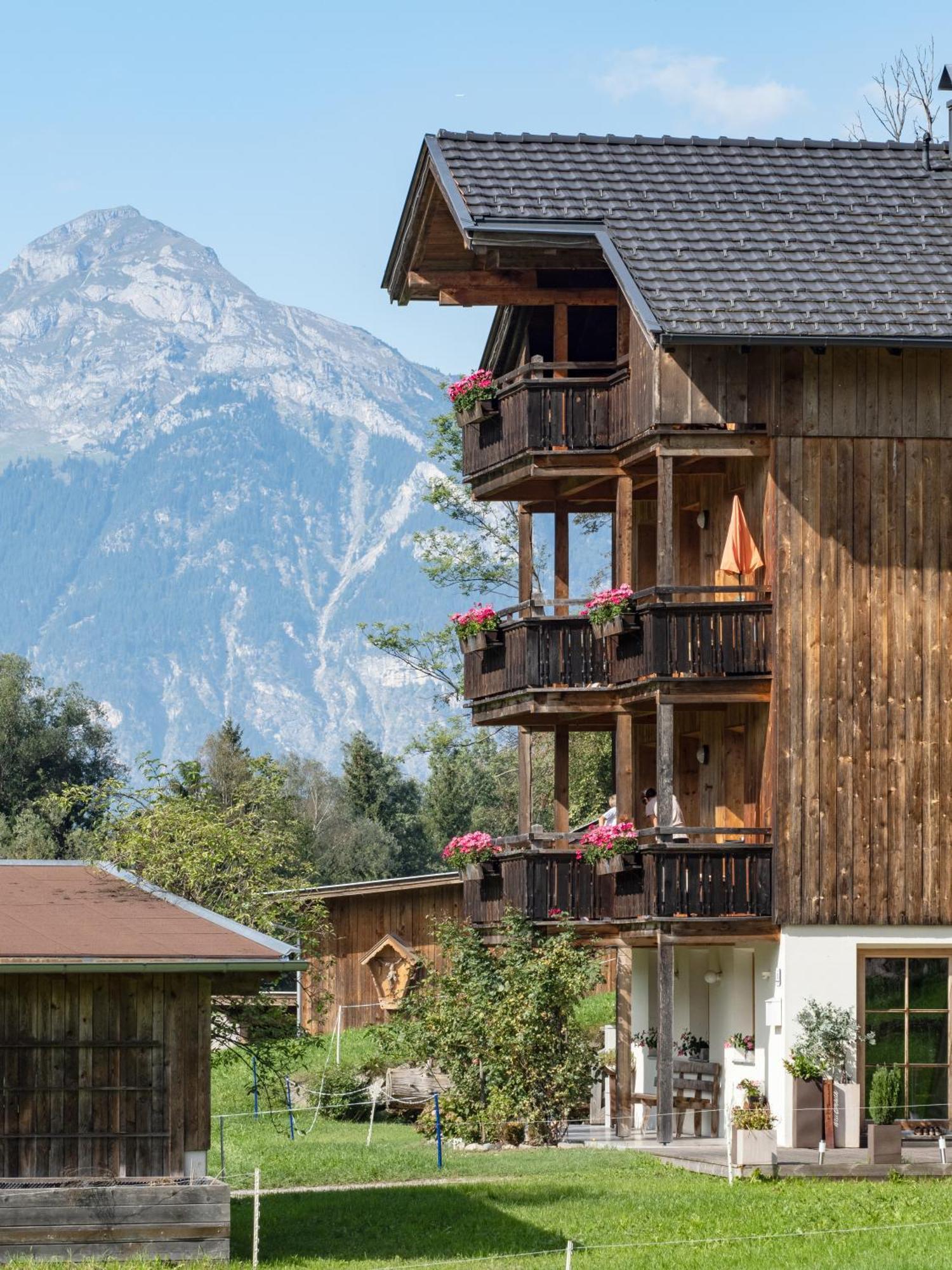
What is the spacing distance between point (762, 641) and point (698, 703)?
1.27 metres

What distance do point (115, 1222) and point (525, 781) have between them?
51.5 ft

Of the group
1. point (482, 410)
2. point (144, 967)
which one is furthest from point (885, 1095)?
point (144, 967)

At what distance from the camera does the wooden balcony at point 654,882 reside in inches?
1181

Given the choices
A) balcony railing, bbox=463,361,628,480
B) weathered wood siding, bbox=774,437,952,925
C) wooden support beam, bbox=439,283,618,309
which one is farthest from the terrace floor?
wooden support beam, bbox=439,283,618,309

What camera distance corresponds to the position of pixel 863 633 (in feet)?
99.3

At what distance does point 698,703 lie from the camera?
102 feet

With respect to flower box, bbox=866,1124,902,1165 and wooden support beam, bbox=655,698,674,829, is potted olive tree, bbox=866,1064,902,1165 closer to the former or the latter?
flower box, bbox=866,1124,902,1165

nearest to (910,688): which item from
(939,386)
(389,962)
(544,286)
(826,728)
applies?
(826,728)

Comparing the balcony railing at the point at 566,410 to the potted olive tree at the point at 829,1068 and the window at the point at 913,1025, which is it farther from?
the potted olive tree at the point at 829,1068

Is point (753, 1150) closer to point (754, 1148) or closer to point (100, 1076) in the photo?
point (754, 1148)

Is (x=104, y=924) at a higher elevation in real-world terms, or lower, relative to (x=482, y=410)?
lower

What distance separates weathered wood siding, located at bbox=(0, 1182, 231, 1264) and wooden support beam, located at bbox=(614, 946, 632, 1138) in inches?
513

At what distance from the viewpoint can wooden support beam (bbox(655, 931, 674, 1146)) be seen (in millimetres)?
30156

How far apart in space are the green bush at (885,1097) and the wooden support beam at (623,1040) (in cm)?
502
